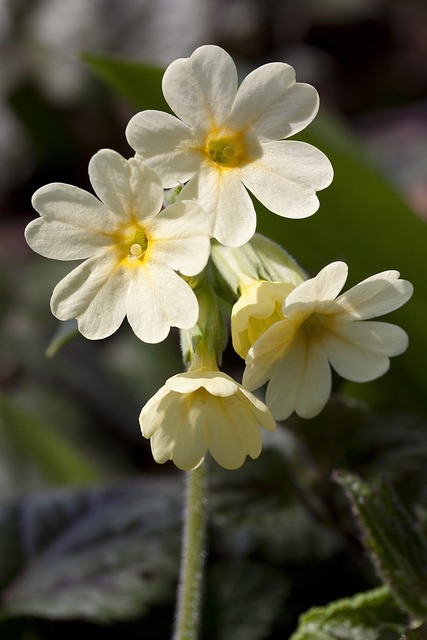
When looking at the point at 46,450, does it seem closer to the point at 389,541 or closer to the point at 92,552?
the point at 92,552

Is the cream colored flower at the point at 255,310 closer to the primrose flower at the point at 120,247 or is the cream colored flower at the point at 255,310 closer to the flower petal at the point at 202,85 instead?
the primrose flower at the point at 120,247

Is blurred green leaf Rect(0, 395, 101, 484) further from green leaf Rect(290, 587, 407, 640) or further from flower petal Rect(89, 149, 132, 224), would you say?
flower petal Rect(89, 149, 132, 224)

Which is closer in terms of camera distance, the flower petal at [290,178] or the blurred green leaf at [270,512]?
the flower petal at [290,178]

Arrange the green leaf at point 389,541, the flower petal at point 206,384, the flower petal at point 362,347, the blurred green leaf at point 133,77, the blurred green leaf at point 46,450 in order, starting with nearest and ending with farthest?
the flower petal at point 206,384 < the flower petal at point 362,347 < the green leaf at point 389,541 < the blurred green leaf at point 133,77 < the blurred green leaf at point 46,450

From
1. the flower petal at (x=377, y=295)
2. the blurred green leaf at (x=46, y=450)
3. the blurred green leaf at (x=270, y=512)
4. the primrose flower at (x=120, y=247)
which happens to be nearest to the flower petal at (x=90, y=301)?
the primrose flower at (x=120, y=247)

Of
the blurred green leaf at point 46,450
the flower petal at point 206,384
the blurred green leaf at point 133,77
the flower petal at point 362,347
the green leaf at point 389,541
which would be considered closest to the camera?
the flower petal at point 206,384

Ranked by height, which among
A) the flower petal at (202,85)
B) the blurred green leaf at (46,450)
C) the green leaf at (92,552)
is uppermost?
the flower petal at (202,85)

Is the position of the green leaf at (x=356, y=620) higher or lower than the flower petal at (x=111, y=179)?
lower
